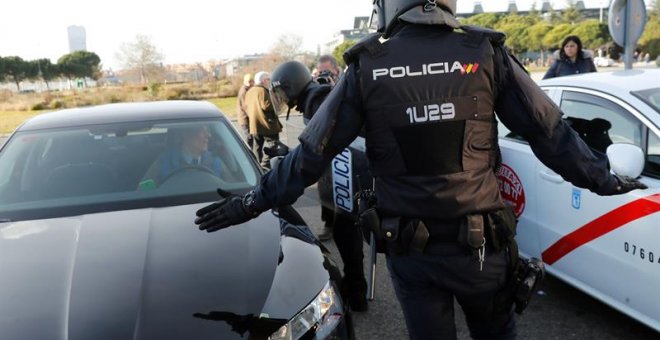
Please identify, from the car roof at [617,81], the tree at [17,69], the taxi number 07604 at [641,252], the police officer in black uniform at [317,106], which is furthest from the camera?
the tree at [17,69]

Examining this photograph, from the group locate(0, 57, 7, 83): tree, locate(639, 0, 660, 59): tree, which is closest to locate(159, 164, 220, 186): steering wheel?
locate(639, 0, 660, 59): tree

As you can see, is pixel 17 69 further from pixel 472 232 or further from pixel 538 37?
pixel 472 232

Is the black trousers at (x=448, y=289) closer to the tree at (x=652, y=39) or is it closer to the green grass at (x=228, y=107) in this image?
the green grass at (x=228, y=107)

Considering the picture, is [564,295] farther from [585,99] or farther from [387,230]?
[387,230]

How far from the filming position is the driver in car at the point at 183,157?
323 cm

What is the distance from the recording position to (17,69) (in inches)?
2411

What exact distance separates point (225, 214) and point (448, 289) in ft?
2.75

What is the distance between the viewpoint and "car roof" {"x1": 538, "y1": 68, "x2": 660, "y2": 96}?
3215 millimetres

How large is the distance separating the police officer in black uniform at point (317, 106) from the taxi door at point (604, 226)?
1.16m

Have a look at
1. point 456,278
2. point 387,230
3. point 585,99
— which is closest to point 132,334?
point 387,230

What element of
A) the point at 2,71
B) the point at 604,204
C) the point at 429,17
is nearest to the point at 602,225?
the point at 604,204

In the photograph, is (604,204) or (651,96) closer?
(604,204)

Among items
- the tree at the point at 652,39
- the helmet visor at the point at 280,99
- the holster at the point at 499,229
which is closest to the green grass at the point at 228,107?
the helmet visor at the point at 280,99

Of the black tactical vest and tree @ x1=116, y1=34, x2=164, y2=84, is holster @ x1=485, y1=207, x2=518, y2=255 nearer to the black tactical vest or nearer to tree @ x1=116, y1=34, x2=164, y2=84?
the black tactical vest
